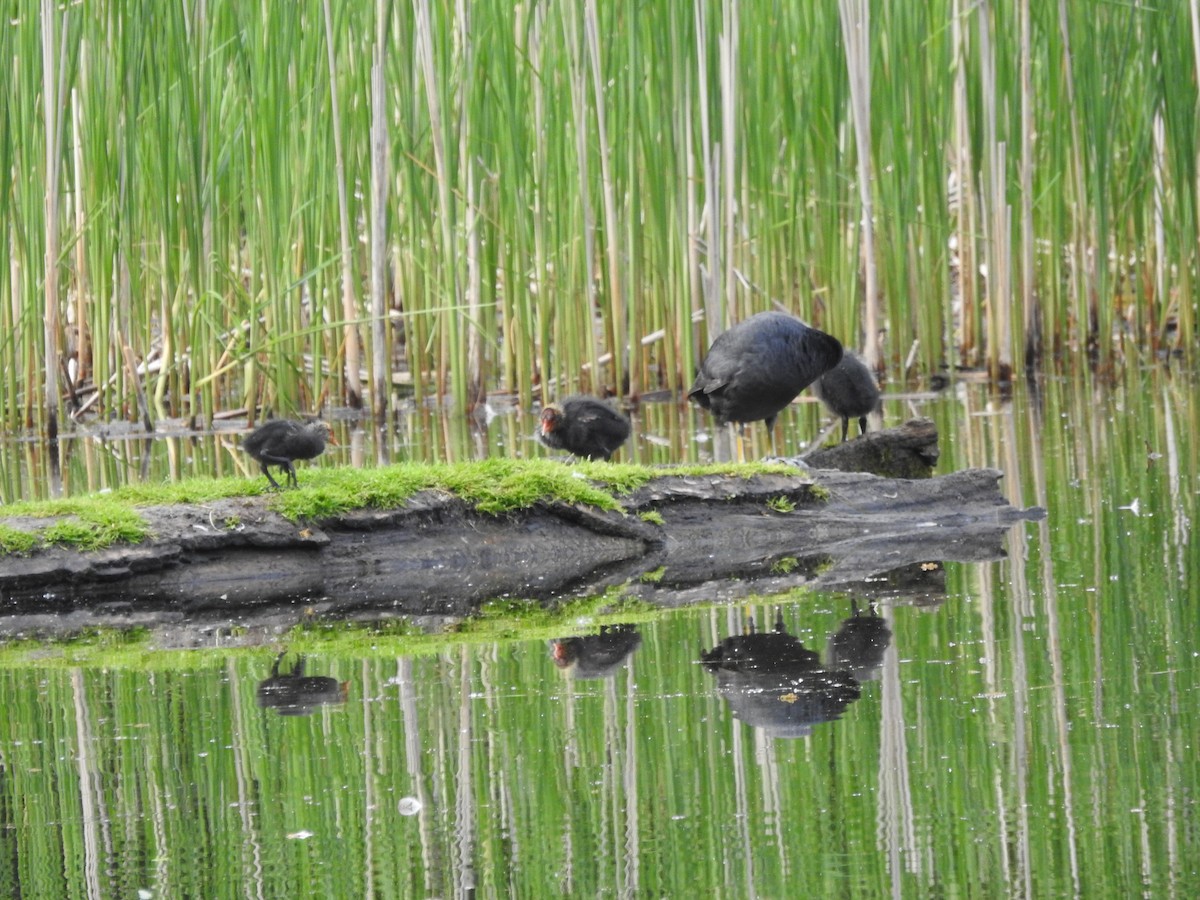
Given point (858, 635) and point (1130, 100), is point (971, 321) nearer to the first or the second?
point (1130, 100)

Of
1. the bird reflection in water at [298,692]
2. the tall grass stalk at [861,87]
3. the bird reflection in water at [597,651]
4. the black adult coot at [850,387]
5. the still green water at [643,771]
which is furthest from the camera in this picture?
the tall grass stalk at [861,87]

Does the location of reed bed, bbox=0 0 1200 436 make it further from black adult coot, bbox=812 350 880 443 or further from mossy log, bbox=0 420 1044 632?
mossy log, bbox=0 420 1044 632

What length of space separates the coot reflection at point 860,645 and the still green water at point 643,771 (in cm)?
4

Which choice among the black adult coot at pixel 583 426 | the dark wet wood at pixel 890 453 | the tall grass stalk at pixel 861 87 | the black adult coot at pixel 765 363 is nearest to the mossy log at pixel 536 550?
the dark wet wood at pixel 890 453

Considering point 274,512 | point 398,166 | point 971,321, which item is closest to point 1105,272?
point 971,321

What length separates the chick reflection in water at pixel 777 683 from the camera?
386 centimetres

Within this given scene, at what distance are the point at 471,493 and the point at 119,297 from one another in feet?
16.6

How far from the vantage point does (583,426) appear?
24.0 ft

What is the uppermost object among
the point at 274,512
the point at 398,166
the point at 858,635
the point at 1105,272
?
the point at 398,166

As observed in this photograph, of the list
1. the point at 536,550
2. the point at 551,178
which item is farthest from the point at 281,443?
the point at 551,178

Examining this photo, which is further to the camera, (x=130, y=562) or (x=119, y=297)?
(x=119, y=297)

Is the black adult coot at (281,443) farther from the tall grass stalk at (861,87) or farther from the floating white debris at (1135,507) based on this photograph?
the tall grass stalk at (861,87)

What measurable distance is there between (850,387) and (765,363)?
72 centimetres

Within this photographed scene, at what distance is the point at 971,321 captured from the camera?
13680 millimetres
